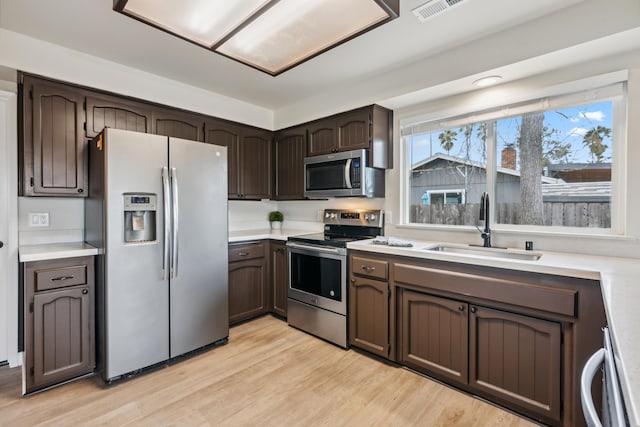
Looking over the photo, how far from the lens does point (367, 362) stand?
7.97 feet

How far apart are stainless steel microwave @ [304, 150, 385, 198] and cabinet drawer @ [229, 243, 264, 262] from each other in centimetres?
75

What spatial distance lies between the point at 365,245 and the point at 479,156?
1199 millimetres

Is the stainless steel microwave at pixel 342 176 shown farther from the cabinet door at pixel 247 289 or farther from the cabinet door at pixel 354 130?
the cabinet door at pixel 247 289

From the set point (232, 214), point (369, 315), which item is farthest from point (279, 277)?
point (369, 315)

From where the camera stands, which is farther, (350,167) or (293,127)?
(293,127)

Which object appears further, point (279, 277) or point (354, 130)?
point (279, 277)

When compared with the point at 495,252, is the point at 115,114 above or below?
above

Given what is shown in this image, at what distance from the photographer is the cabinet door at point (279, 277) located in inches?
127

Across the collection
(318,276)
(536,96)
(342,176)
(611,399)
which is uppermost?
(536,96)

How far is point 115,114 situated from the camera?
2582 millimetres

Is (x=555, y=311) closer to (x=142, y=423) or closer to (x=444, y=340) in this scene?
(x=444, y=340)

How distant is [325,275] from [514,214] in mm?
1581

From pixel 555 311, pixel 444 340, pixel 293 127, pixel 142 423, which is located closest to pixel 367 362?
pixel 444 340

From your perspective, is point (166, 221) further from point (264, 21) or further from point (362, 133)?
point (362, 133)
